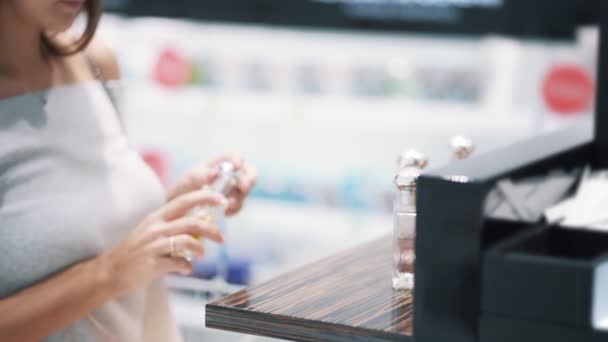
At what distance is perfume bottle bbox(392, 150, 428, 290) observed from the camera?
1.16m

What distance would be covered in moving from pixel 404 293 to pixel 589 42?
195 cm

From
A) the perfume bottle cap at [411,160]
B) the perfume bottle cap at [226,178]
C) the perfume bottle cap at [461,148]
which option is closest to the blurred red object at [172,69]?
the perfume bottle cap at [226,178]

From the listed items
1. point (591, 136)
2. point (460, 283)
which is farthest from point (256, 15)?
point (460, 283)

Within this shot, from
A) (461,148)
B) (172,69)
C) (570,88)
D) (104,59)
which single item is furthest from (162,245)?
(172,69)

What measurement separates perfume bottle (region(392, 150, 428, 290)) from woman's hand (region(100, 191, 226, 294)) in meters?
0.31

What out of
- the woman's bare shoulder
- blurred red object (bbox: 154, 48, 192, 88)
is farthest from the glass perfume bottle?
blurred red object (bbox: 154, 48, 192, 88)

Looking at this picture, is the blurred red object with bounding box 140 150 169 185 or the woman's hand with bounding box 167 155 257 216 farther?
the blurred red object with bounding box 140 150 169 185

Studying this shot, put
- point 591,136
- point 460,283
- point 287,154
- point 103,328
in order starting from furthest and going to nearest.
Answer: point 287,154
point 103,328
point 591,136
point 460,283

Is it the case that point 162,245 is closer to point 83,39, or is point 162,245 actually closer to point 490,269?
point 83,39

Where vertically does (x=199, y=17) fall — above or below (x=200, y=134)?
above

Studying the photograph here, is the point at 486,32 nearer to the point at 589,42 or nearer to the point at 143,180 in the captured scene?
the point at 589,42

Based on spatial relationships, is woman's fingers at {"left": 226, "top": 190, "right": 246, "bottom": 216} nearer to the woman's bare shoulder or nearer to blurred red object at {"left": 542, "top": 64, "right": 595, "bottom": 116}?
the woman's bare shoulder

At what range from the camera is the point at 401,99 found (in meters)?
3.36

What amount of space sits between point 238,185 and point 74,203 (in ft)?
1.09
